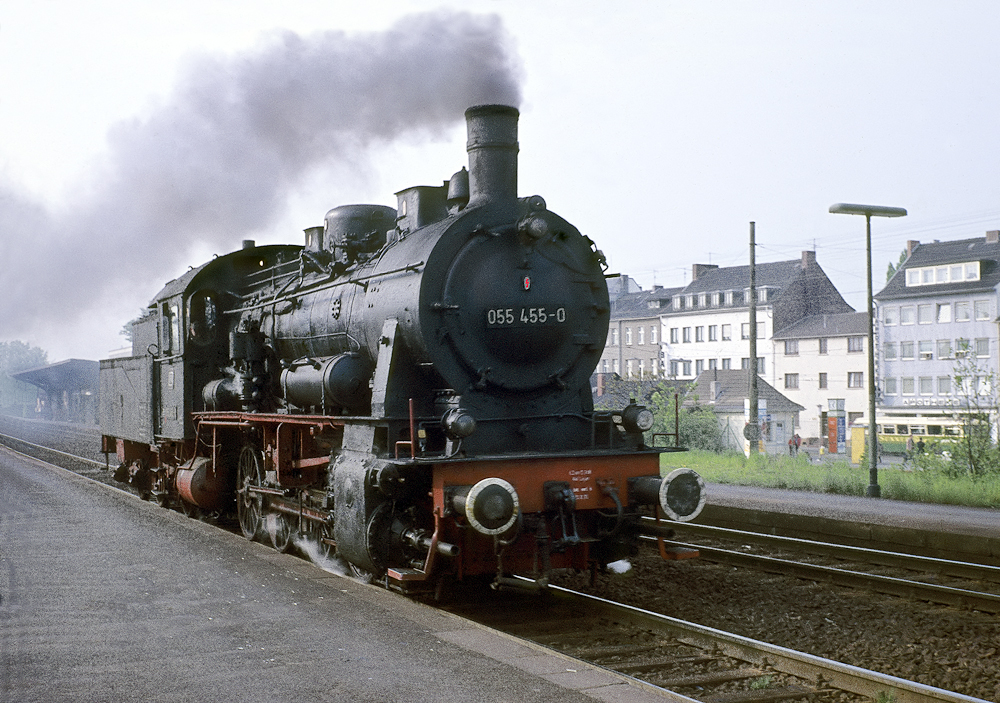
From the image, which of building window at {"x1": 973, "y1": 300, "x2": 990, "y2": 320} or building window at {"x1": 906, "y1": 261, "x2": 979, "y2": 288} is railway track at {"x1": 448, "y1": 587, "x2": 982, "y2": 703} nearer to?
Answer: building window at {"x1": 973, "y1": 300, "x2": 990, "y2": 320}

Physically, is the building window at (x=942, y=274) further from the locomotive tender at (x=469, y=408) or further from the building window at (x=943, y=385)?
the locomotive tender at (x=469, y=408)

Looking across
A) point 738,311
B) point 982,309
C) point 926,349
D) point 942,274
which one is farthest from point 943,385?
point 738,311

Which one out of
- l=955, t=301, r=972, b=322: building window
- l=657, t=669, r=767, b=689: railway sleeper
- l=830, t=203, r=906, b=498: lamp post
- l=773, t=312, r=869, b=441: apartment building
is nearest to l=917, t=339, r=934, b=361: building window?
l=955, t=301, r=972, b=322: building window

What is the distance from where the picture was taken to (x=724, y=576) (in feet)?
30.5

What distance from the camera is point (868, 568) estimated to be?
9.96 meters

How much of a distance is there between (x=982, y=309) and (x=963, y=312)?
44.6 inches

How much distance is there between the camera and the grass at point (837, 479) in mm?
15492

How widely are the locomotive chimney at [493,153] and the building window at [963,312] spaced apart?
43.3 m

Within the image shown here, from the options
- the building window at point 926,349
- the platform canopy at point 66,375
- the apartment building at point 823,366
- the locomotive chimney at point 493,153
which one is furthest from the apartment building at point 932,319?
the platform canopy at point 66,375

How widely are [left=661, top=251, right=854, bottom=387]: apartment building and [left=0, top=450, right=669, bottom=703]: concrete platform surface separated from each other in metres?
46.5

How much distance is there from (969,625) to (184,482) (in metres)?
9.44

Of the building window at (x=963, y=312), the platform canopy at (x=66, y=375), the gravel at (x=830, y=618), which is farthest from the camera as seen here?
the platform canopy at (x=66, y=375)

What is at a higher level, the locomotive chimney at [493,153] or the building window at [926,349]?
the locomotive chimney at [493,153]

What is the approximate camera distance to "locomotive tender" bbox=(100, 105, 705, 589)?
7441 millimetres
